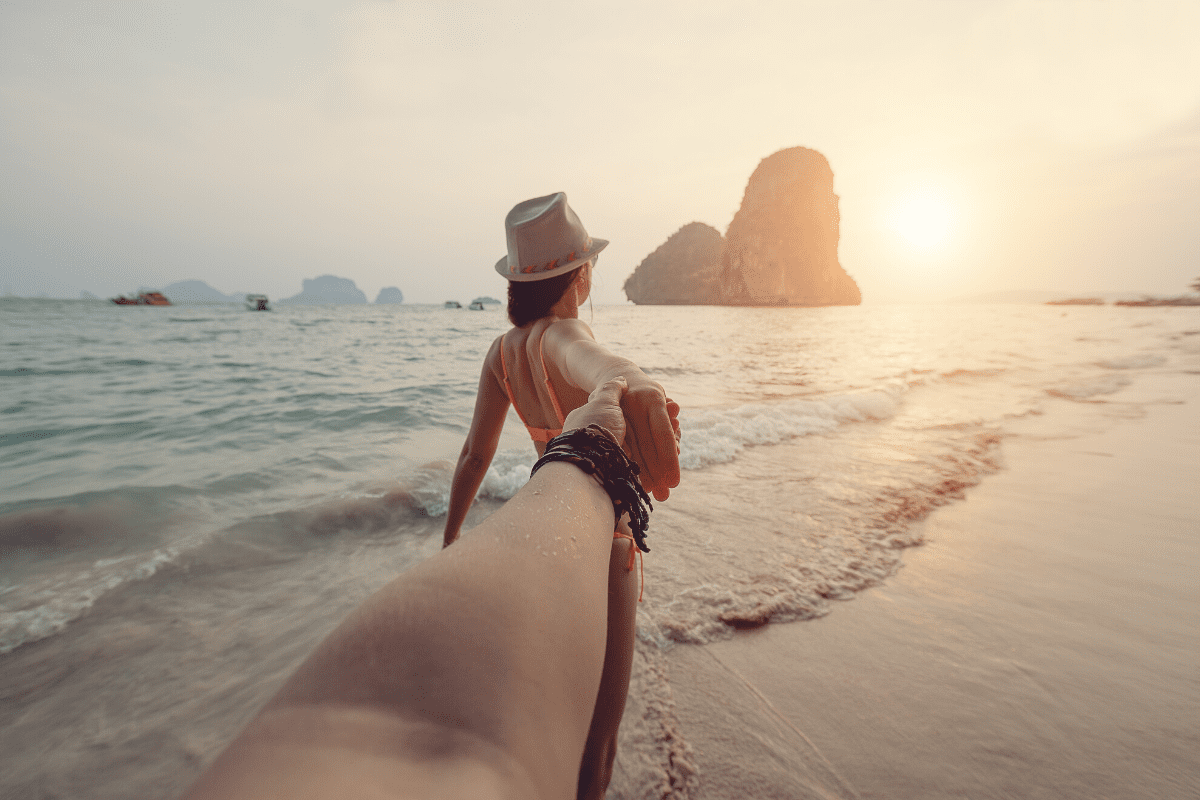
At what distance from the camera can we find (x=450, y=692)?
511 mm

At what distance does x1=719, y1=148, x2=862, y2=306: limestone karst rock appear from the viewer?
97.4m

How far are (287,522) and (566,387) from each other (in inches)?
144

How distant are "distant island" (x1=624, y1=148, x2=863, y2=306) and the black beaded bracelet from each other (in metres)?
104

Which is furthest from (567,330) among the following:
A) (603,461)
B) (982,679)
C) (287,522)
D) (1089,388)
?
(1089,388)

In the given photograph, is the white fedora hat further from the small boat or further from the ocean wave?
the small boat

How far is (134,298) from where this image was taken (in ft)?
178

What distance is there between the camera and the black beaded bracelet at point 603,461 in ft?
3.09

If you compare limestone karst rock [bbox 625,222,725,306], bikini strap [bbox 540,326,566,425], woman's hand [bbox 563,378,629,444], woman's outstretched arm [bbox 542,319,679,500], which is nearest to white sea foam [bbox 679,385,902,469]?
bikini strap [bbox 540,326,566,425]

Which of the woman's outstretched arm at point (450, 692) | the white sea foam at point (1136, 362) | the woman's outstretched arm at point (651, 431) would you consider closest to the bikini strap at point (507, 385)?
the woman's outstretched arm at point (651, 431)

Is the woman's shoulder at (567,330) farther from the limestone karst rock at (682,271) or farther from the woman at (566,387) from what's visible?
the limestone karst rock at (682,271)

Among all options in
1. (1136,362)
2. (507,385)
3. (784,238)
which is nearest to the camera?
(507,385)

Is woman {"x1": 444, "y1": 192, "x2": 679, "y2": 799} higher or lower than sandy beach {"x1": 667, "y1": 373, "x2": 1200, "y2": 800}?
higher

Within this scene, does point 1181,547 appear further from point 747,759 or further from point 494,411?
point 494,411

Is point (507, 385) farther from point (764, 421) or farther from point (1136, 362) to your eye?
point (1136, 362)
